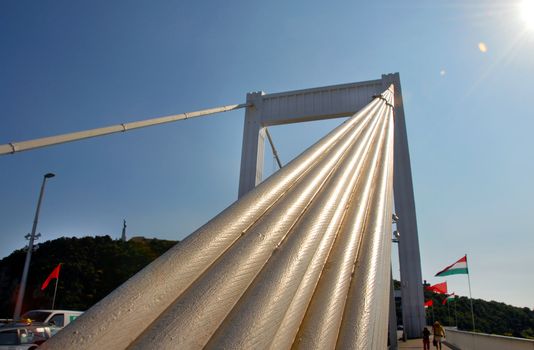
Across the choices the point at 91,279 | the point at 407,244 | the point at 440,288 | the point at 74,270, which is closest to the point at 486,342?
the point at 407,244

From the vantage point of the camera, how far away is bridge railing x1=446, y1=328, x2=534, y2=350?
605 centimetres

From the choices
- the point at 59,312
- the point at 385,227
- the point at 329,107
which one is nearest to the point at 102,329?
the point at 385,227

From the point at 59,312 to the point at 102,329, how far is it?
33.5 feet

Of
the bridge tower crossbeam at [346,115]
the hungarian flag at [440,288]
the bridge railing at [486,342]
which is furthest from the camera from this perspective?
the hungarian flag at [440,288]

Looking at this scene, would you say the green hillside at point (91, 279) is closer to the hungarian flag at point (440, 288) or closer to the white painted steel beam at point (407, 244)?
the hungarian flag at point (440, 288)

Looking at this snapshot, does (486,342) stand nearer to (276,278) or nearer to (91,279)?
(276,278)

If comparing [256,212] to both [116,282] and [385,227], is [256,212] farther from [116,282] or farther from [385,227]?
[116,282]

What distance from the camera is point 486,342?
8711 millimetres

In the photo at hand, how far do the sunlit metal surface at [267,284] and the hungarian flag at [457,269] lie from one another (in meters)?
13.5

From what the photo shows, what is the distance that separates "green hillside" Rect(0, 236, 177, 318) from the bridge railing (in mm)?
23817

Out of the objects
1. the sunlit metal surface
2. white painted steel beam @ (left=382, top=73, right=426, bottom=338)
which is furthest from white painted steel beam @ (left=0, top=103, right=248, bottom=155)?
white painted steel beam @ (left=382, top=73, right=426, bottom=338)

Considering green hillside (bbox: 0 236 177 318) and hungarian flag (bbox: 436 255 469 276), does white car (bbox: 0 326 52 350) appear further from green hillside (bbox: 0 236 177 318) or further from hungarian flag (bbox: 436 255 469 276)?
green hillside (bbox: 0 236 177 318)

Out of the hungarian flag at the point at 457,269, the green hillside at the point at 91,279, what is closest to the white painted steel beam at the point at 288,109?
the hungarian flag at the point at 457,269

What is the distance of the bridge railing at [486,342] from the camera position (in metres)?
6.05
